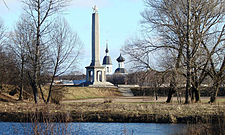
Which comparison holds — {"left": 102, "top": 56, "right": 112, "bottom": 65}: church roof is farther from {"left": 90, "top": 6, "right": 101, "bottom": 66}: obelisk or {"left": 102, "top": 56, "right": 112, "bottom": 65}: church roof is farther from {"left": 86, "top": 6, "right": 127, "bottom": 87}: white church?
{"left": 90, "top": 6, "right": 101, "bottom": 66}: obelisk

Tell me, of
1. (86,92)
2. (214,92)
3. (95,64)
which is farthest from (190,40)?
(95,64)

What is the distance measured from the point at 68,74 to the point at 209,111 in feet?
39.3

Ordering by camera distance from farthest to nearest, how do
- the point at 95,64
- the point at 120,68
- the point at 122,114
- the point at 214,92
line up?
the point at 120,68 < the point at 95,64 < the point at 214,92 < the point at 122,114

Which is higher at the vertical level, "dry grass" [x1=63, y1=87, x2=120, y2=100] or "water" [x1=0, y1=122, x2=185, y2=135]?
"dry grass" [x1=63, y1=87, x2=120, y2=100]

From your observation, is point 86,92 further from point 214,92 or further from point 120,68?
point 120,68

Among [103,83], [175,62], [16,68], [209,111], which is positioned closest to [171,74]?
[175,62]

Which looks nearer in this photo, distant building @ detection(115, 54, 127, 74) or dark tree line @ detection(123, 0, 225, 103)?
dark tree line @ detection(123, 0, 225, 103)

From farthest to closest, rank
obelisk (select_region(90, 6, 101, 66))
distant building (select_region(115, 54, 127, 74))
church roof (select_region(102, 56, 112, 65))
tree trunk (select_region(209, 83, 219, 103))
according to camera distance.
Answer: church roof (select_region(102, 56, 112, 65)) → distant building (select_region(115, 54, 127, 74)) → obelisk (select_region(90, 6, 101, 66)) → tree trunk (select_region(209, 83, 219, 103))

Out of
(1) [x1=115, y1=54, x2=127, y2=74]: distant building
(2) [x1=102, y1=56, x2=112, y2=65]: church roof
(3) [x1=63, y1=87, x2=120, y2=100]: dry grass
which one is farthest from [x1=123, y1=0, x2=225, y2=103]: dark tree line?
(2) [x1=102, y1=56, x2=112, y2=65]: church roof

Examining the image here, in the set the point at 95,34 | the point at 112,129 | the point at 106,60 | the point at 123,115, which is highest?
the point at 106,60

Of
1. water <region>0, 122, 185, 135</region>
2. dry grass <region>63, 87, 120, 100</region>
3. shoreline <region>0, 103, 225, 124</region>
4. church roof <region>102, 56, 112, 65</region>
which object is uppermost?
church roof <region>102, 56, 112, 65</region>

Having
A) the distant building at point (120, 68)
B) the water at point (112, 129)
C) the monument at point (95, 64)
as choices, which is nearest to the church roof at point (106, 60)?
the distant building at point (120, 68)

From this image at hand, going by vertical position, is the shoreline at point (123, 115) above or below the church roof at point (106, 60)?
below

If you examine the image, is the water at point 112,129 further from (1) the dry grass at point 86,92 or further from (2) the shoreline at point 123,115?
(1) the dry grass at point 86,92
